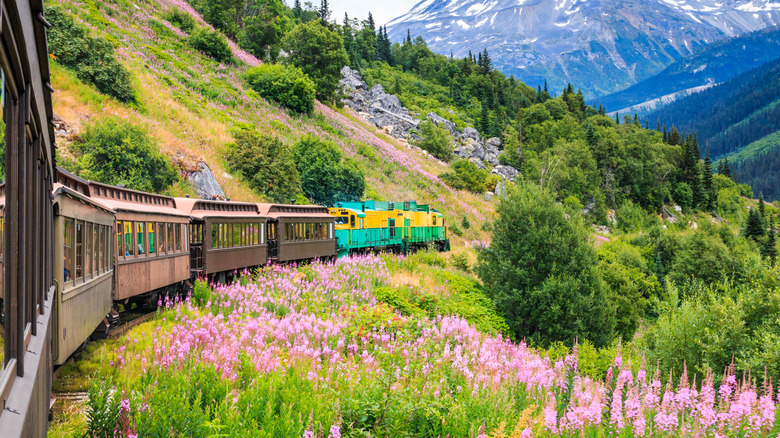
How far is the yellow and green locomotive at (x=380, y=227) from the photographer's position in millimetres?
29078

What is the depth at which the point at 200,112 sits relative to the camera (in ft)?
118

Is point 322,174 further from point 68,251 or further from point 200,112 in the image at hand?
point 68,251

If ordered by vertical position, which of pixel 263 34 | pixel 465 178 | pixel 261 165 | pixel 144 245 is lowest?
pixel 144 245

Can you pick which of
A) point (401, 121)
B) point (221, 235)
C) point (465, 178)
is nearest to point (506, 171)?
point (401, 121)

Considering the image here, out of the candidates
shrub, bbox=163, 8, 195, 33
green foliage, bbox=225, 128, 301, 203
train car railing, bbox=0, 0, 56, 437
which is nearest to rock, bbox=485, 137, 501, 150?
shrub, bbox=163, 8, 195, 33

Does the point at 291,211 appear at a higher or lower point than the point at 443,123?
lower

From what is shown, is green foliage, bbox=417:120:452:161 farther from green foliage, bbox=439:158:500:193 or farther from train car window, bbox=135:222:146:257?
train car window, bbox=135:222:146:257

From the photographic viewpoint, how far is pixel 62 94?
83.8 ft

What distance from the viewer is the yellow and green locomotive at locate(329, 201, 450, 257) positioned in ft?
95.4

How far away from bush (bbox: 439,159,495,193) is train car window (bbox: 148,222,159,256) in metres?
50.1

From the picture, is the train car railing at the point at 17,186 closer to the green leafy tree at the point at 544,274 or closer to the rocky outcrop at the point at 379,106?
the green leafy tree at the point at 544,274

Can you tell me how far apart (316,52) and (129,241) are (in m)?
52.3

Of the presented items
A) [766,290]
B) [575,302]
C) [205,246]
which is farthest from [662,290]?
[205,246]

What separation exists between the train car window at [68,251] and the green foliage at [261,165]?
24.0 meters
